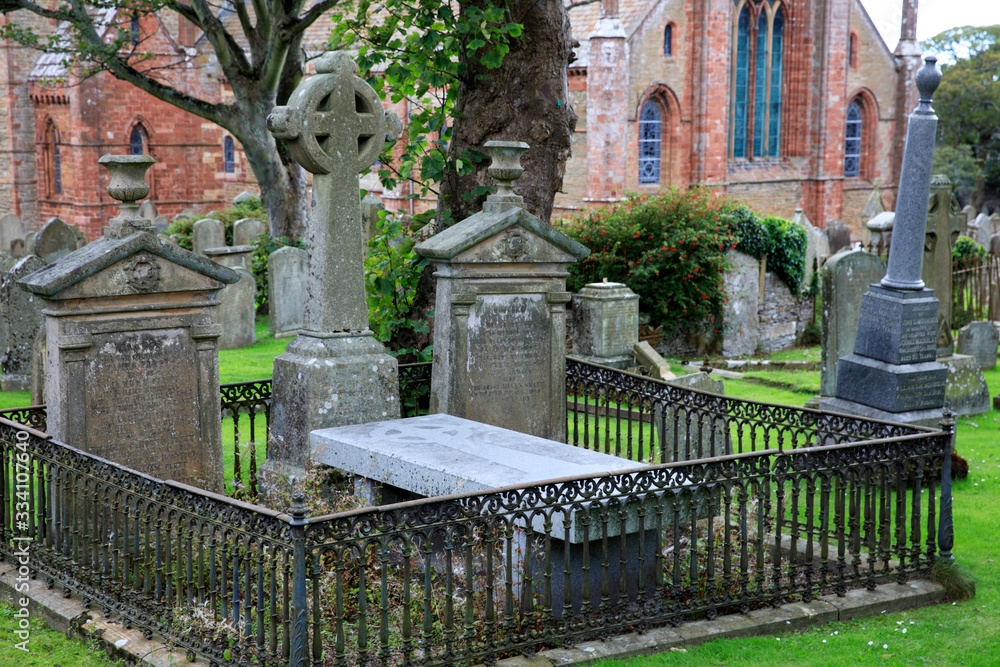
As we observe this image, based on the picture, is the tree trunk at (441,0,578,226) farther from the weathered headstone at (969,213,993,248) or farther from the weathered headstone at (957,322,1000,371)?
the weathered headstone at (969,213,993,248)

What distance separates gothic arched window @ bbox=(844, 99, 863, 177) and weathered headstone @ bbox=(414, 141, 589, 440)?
3099cm

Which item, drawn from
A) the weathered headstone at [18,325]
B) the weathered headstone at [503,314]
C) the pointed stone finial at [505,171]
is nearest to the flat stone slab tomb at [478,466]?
the weathered headstone at [503,314]

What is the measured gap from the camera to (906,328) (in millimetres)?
8695

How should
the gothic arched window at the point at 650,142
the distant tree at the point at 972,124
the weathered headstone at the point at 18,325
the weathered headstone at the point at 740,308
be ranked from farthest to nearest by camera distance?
1. the distant tree at the point at 972,124
2. the gothic arched window at the point at 650,142
3. the weathered headstone at the point at 740,308
4. the weathered headstone at the point at 18,325

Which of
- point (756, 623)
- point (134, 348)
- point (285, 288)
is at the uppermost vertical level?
point (134, 348)

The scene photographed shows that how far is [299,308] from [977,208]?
35.1 m

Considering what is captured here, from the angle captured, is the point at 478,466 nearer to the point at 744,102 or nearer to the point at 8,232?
the point at 8,232

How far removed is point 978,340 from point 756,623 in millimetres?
9799

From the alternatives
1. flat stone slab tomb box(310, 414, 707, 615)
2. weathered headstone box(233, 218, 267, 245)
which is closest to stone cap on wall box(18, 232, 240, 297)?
flat stone slab tomb box(310, 414, 707, 615)

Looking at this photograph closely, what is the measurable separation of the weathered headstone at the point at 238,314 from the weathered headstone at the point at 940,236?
9167 millimetres

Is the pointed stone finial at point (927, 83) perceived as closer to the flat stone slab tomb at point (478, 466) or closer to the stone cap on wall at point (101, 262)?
the flat stone slab tomb at point (478, 466)

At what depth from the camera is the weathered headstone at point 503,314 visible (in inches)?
291

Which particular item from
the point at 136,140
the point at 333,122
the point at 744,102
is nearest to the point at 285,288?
the point at 333,122

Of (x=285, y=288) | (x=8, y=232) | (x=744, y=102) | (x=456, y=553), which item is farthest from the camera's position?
(x=744, y=102)
